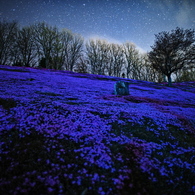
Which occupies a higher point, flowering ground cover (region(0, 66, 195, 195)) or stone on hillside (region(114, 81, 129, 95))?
stone on hillside (region(114, 81, 129, 95))

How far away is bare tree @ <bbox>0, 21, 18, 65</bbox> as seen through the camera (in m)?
38.4

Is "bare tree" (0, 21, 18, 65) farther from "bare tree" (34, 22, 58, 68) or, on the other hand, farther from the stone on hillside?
the stone on hillside

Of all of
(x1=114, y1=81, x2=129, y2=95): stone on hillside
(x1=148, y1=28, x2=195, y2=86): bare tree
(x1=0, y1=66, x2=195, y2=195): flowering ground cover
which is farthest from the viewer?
(x1=148, y1=28, x2=195, y2=86): bare tree

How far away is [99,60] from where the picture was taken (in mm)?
58406

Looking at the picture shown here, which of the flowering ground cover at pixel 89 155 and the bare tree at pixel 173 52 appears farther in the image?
the bare tree at pixel 173 52

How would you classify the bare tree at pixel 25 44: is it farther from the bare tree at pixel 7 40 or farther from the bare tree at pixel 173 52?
the bare tree at pixel 173 52

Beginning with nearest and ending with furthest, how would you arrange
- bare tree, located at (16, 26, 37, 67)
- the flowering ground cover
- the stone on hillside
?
the flowering ground cover
the stone on hillside
bare tree, located at (16, 26, 37, 67)

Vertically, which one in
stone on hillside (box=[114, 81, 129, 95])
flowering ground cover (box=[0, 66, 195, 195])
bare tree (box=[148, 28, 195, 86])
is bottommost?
flowering ground cover (box=[0, 66, 195, 195])

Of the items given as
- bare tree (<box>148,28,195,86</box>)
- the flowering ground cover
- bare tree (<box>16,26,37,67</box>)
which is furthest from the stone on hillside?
bare tree (<box>16,26,37,67</box>)

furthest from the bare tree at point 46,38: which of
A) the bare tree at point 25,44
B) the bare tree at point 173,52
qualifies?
the bare tree at point 173,52

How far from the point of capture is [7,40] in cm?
3891

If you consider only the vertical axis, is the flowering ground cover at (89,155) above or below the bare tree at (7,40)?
below

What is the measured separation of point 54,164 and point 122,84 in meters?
10.8

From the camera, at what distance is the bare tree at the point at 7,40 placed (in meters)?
38.4
